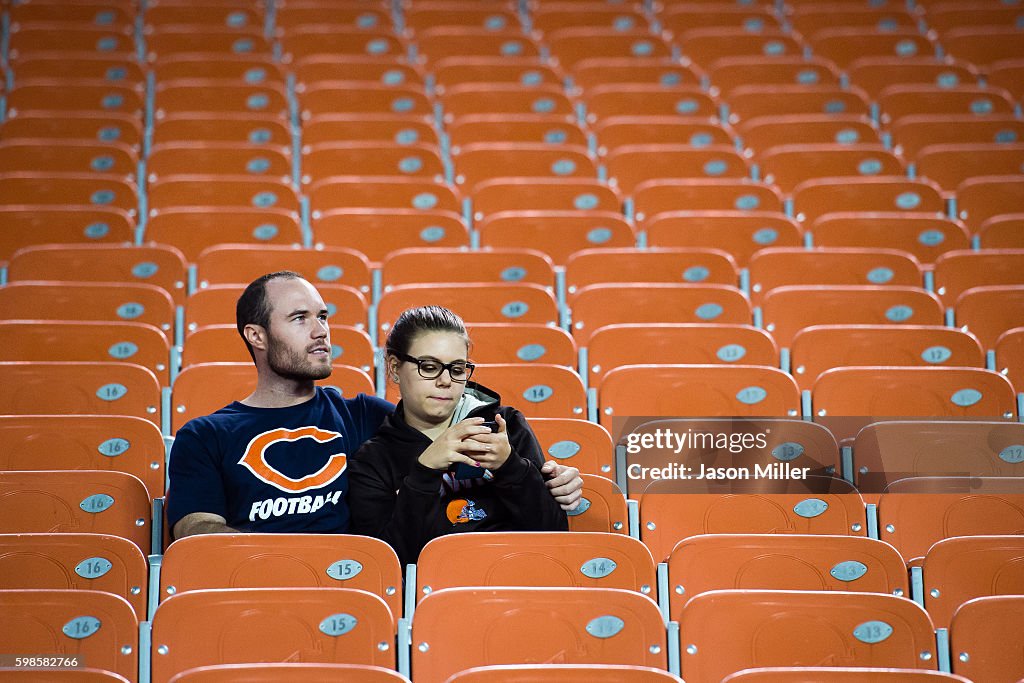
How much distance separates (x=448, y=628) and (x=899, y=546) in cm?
118

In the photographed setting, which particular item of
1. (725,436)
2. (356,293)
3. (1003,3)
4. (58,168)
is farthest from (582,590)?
(1003,3)

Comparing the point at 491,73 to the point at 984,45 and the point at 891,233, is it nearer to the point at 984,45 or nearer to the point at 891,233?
the point at 891,233

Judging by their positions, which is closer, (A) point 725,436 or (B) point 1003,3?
(A) point 725,436

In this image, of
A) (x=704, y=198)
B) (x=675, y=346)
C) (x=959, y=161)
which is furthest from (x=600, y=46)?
(x=675, y=346)

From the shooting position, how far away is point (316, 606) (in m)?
2.21

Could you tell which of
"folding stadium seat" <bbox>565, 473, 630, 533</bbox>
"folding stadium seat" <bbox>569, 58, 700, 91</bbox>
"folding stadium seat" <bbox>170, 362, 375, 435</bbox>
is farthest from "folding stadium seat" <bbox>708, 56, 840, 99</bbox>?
"folding stadium seat" <bbox>565, 473, 630, 533</bbox>

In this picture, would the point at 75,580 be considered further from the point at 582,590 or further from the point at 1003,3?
the point at 1003,3

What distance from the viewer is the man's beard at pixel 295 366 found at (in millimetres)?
2752

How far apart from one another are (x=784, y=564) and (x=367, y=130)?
10.2 ft

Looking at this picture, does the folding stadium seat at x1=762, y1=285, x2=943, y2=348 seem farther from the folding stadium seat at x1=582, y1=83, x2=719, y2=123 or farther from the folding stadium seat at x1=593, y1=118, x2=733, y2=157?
the folding stadium seat at x1=582, y1=83, x2=719, y2=123

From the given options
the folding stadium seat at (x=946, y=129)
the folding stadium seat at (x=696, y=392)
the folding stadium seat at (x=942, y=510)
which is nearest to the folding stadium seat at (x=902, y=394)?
the folding stadium seat at (x=696, y=392)

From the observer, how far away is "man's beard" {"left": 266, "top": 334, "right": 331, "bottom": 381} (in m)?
2.75

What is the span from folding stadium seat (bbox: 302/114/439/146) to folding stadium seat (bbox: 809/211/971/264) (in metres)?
1.63

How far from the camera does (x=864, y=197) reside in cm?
466
